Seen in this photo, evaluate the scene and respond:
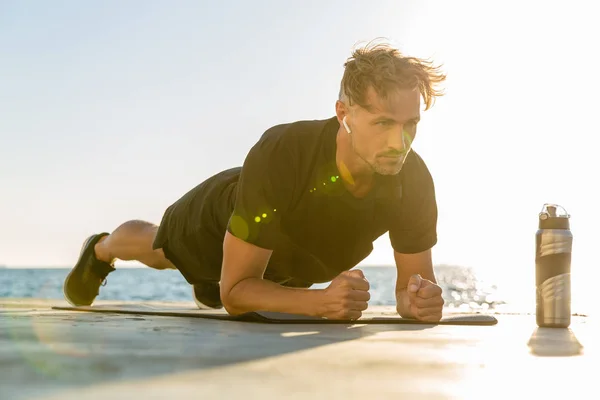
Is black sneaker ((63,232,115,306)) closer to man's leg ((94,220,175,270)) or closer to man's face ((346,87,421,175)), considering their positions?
man's leg ((94,220,175,270))

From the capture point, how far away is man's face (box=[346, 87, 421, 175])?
292 centimetres

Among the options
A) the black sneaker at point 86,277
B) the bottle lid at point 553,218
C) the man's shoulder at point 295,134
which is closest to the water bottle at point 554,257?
the bottle lid at point 553,218

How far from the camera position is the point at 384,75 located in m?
2.95

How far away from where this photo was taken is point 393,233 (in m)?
3.47

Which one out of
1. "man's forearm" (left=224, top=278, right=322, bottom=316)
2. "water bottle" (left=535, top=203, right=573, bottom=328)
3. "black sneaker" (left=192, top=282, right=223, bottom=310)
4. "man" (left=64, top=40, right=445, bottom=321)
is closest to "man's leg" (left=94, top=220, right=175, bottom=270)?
"black sneaker" (left=192, top=282, right=223, bottom=310)

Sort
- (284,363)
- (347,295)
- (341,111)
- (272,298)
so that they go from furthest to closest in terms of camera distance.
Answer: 1. (341,111)
2. (272,298)
3. (347,295)
4. (284,363)

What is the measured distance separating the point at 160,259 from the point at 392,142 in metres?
1.97

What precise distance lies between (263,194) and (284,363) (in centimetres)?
154

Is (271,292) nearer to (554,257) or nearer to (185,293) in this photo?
(554,257)

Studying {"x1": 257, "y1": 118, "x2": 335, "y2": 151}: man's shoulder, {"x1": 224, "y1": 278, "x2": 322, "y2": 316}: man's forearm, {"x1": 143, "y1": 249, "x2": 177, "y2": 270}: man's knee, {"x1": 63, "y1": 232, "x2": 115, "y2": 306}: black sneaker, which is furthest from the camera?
{"x1": 63, "y1": 232, "x2": 115, "y2": 306}: black sneaker

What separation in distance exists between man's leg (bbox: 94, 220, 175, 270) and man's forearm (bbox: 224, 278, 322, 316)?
1.48 meters

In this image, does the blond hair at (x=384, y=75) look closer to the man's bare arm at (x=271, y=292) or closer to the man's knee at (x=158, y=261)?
the man's bare arm at (x=271, y=292)

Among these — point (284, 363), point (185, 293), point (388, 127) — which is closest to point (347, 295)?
point (388, 127)

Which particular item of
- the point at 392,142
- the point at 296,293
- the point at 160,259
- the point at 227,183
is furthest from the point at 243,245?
the point at 160,259
